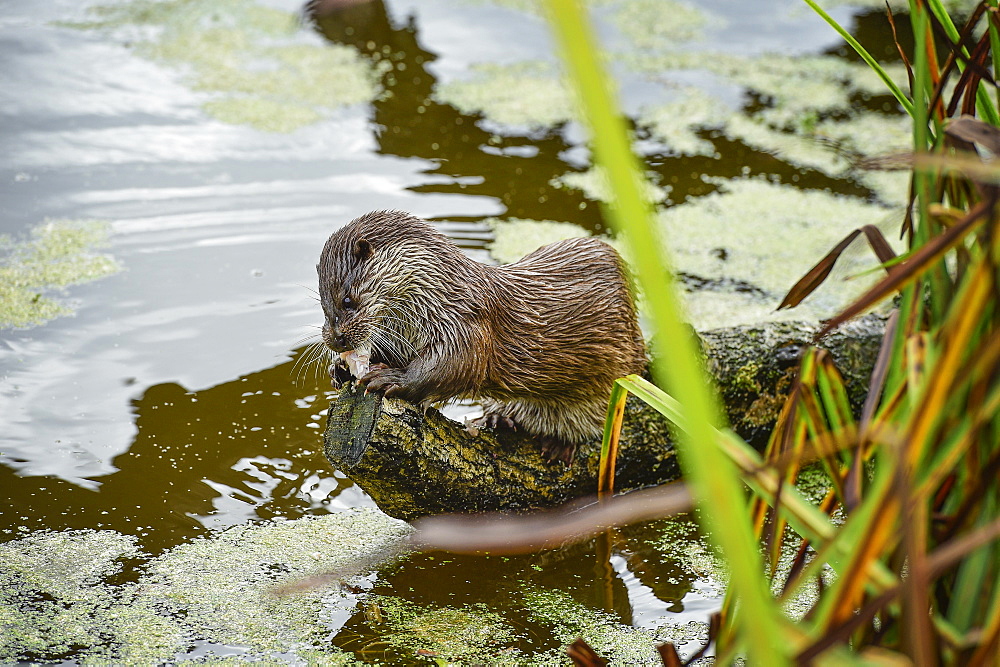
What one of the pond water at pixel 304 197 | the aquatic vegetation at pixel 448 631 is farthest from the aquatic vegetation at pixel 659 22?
the aquatic vegetation at pixel 448 631

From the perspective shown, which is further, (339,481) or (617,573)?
(339,481)

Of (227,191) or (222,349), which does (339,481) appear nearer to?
(222,349)

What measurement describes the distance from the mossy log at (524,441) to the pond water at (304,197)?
19 cm

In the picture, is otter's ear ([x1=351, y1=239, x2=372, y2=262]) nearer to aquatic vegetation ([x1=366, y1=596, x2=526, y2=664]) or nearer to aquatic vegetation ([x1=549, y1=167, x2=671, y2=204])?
aquatic vegetation ([x1=366, y1=596, x2=526, y2=664])

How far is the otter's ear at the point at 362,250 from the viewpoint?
2512 millimetres

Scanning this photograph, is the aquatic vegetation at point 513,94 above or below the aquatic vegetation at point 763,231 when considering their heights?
above

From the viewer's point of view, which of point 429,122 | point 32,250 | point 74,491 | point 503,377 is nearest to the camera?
point 503,377

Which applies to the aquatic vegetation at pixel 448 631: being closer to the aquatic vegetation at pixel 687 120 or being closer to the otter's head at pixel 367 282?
the otter's head at pixel 367 282

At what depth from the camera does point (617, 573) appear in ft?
8.65

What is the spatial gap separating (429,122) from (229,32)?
156 centimetres

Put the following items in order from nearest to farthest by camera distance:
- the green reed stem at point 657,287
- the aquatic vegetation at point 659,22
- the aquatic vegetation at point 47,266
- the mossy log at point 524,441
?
1. the green reed stem at point 657,287
2. the mossy log at point 524,441
3. the aquatic vegetation at point 47,266
4. the aquatic vegetation at point 659,22

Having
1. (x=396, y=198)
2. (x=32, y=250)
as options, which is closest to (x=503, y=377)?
(x=396, y=198)

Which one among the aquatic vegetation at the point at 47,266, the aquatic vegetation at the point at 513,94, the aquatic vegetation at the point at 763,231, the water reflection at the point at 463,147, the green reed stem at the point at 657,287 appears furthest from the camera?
the aquatic vegetation at the point at 513,94

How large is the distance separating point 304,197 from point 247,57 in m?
1.54
